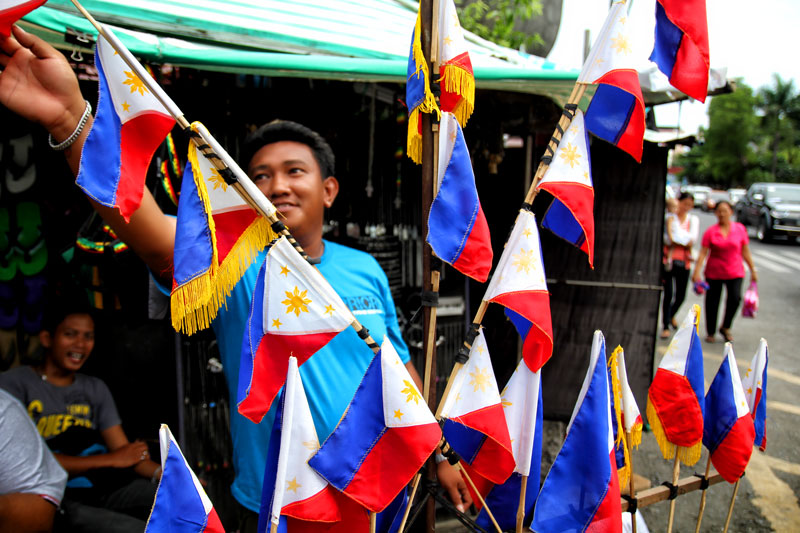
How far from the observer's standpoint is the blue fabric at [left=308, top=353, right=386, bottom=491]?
113cm

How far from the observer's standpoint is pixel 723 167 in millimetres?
48219

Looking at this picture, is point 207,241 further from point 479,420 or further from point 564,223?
point 564,223

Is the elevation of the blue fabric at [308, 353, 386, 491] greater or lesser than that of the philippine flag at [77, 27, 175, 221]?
lesser

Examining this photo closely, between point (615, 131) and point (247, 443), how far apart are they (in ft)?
4.56

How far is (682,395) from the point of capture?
1589mm

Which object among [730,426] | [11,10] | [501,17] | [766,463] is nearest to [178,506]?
[11,10]

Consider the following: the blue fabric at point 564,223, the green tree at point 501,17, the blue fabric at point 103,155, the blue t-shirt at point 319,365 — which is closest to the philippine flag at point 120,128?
the blue fabric at point 103,155

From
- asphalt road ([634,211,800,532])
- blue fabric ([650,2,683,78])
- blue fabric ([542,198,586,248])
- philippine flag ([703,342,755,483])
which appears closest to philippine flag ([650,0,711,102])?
blue fabric ([650,2,683,78])

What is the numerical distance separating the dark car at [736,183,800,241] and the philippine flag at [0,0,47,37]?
62.0 feet

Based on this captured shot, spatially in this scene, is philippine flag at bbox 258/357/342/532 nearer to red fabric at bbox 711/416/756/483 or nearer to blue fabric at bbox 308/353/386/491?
blue fabric at bbox 308/353/386/491

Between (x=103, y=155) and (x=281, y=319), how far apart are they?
0.51m

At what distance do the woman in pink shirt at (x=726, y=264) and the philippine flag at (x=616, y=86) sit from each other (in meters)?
5.78

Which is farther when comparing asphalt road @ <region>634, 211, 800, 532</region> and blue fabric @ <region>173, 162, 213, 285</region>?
asphalt road @ <region>634, 211, 800, 532</region>

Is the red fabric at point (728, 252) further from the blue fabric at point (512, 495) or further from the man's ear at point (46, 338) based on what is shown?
the man's ear at point (46, 338)
